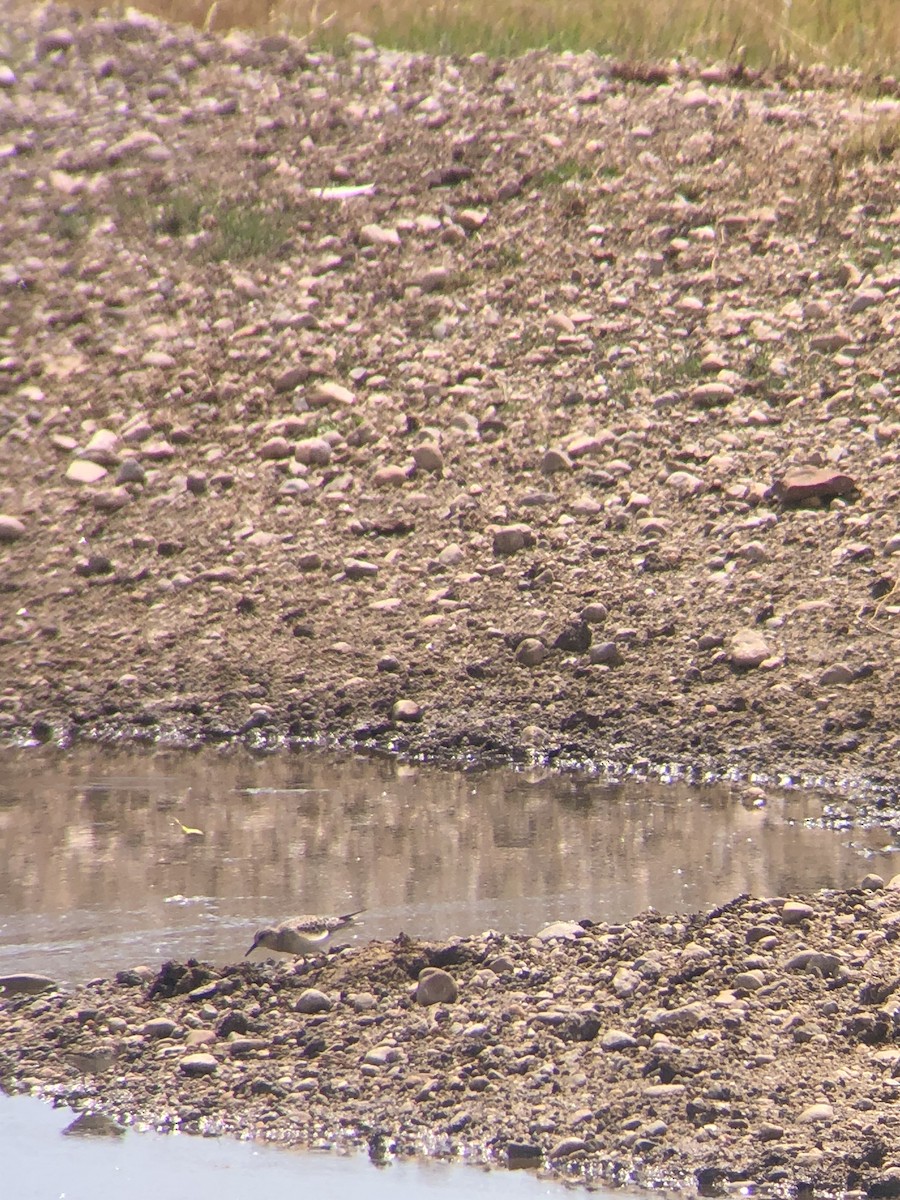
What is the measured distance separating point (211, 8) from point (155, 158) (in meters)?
1.65

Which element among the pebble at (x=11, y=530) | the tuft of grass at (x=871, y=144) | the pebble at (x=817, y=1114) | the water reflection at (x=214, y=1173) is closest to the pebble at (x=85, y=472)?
the pebble at (x=11, y=530)

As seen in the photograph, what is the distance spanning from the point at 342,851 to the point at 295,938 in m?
1.22

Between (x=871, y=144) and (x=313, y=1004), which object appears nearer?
(x=313, y=1004)

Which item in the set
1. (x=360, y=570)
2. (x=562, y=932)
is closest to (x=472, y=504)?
(x=360, y=570)

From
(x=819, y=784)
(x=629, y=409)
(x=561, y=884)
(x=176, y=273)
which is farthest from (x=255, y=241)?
(x=561, y=884)

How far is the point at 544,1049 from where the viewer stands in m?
3.89

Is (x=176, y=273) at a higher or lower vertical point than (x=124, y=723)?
higher

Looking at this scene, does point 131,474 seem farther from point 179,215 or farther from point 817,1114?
point 817,1114

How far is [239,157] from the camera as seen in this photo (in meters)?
10.4

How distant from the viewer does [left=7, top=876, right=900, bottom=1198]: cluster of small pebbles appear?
3.57 metres

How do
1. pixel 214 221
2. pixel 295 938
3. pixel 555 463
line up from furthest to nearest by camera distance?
pixel 214 221 < pixel 555 463 < pixel 295 938

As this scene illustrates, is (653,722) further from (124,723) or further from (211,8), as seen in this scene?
(211,8)

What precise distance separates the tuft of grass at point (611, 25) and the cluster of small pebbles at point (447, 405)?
289 millimetres

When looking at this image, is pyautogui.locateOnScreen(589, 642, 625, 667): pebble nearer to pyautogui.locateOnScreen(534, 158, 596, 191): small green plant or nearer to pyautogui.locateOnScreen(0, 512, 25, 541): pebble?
pyautogui.locateOnScreen(0, 512, 25, 541): pebble
